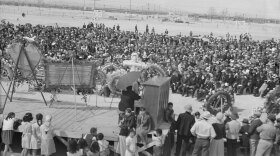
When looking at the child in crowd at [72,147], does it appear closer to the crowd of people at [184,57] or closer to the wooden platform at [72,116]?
the wooden platform at [72,116]

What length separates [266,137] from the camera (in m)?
10.0

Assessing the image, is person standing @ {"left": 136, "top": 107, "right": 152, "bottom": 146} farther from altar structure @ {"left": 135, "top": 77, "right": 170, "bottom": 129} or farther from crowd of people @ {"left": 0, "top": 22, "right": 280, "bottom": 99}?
crowd of people @ {"left": 0, "top": 22, "right": 280, "bottom": 99}

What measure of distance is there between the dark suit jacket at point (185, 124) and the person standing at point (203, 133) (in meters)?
0.49

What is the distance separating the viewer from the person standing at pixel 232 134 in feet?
34.3

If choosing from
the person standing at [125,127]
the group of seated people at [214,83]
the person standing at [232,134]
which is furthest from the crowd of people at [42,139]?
the group of seated people at [214,83]

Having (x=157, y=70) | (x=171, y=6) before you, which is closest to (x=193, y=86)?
(x=157, y=70)

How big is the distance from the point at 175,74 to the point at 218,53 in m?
9.83

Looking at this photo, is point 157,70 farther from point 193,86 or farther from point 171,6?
point 171,6

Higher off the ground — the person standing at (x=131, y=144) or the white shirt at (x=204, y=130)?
the white shirt at (x=204, y=130)

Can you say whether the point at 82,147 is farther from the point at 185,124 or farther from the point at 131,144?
the point at 185,124

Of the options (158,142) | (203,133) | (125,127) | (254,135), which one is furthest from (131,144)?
(254,135)

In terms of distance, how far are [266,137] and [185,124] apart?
1.87m

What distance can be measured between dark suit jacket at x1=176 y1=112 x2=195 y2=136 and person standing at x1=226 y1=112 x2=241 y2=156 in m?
0.88

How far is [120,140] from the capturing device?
32.9ft
